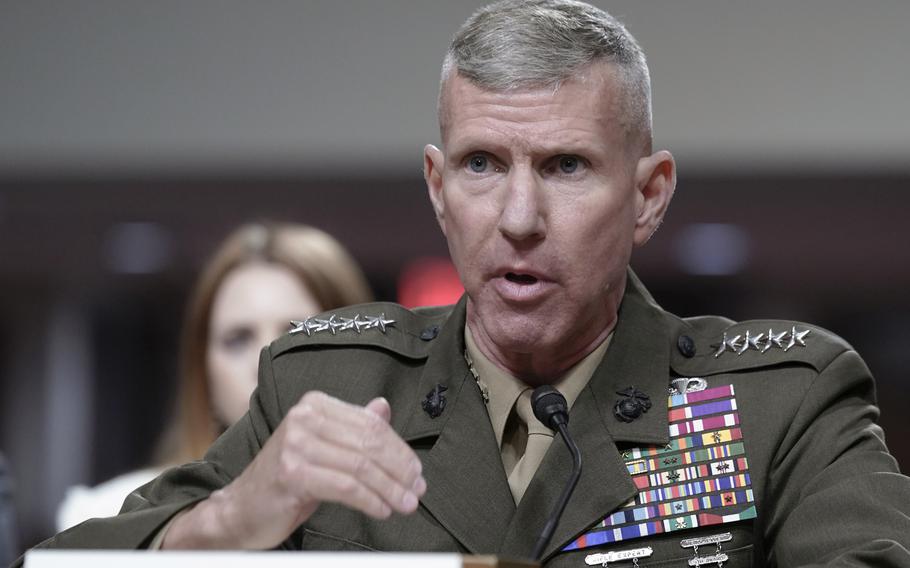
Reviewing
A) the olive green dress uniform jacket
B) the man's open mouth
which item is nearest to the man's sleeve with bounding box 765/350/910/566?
the olive green dress uniform jacket

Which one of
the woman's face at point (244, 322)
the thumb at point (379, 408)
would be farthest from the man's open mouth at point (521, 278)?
the woman's face at point (244, 322)

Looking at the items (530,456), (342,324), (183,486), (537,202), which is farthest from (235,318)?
(537,202)

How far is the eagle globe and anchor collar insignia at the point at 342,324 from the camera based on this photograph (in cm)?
201

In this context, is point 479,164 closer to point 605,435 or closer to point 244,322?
point 605,435

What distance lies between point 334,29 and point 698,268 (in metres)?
2.24

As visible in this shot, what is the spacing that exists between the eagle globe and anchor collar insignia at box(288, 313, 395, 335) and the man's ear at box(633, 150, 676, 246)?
1.36 feet

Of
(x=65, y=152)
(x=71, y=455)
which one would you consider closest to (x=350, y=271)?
(x=65, y=152)

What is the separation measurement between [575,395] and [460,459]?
0.67 feet

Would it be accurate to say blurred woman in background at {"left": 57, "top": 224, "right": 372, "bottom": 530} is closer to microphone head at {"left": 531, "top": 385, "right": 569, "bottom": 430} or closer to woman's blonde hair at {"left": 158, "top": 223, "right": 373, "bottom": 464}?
woman's blonde hair at {"left": 158, "top": 223, "right": 373, "bottom": 464}

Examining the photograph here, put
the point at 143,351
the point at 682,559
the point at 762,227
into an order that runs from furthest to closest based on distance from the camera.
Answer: the point at 143,351 → the point at 762,227 → the point at 682,559

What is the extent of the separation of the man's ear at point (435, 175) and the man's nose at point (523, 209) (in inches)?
8.6

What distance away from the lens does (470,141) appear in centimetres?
178

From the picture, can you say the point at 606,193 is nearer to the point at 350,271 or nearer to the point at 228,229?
the point at 350,271

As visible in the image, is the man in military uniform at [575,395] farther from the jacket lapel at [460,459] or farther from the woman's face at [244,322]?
the woman's face at [244,322]
